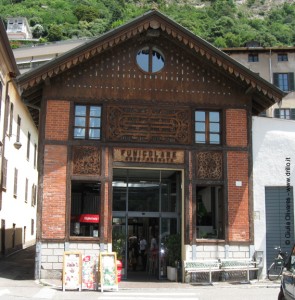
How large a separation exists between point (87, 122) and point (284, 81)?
31.2 metres

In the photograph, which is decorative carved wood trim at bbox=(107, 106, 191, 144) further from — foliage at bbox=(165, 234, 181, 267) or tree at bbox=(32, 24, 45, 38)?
tree at bbox=(32, 24, 45, 38)

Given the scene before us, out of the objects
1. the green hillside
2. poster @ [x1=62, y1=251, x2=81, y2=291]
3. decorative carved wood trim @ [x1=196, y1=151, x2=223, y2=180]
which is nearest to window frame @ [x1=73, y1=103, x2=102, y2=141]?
decorative carved wood trim @ [x1=196, y1=151, x2=223, y2=180]

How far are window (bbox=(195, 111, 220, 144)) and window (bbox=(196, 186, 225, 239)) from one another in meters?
1.91

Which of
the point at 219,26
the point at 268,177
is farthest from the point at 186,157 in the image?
the point at 219,26

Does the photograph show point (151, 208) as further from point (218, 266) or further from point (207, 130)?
point (207, 130)

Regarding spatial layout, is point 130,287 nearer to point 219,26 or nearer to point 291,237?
point 291,237

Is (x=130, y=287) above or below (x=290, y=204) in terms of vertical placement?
below

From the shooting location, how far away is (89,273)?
16.6 m

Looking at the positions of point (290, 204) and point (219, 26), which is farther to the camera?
point (219, 26)

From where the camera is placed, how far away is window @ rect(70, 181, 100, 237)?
18922 millimetres

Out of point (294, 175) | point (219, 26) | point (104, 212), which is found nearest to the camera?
point (104, 212)

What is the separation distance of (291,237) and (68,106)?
991cm

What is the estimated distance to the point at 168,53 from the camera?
65.4 feet

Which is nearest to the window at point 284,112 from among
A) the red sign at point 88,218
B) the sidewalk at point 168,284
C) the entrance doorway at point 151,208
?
A: the entrance doorway at point 151,208
